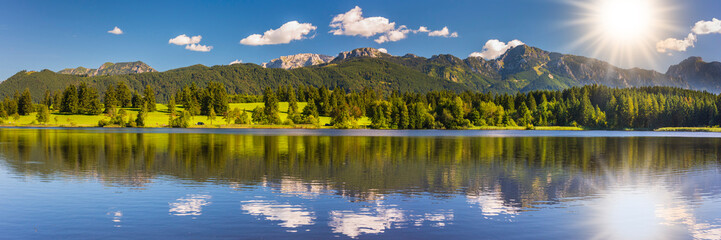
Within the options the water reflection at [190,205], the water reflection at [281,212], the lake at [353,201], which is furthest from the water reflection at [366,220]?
the water reflection at [190,205]

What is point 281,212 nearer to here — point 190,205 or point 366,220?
point 366,220

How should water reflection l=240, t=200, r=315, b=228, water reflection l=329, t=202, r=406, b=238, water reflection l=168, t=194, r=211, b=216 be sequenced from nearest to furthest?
water reflection l=329, t=202, r=406, b=238, water reflection l=240, t=200, r=315, b=228, water reflection l=168, t=194, r=211, b=216

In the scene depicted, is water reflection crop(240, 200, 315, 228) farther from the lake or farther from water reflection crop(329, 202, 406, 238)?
water reflection crop(329, 202, 406, 238)

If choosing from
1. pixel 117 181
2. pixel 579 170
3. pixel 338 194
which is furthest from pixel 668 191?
pixel 117 181

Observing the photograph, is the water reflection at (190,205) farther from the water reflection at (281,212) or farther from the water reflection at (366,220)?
the water reflection at (366,220)

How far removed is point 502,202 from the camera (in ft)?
79.4

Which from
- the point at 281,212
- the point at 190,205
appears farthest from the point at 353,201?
the point at 190,205

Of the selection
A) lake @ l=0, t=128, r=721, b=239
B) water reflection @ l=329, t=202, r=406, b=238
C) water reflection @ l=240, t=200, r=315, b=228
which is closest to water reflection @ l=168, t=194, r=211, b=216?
lake @ l=0, t=128, r=721, b=239

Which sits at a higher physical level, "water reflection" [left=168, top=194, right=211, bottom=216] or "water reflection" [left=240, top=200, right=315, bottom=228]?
"water reflection" [left=168, top=194, right=211, bottom=216]

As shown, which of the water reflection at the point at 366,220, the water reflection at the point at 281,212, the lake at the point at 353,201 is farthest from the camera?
the water reflection at the point at 281,212

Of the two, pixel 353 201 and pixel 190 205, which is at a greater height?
pixel 190 205

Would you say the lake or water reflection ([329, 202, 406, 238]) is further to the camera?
the lake

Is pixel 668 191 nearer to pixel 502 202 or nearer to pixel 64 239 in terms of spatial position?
pixel 502 202

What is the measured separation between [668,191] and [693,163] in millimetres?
25129
